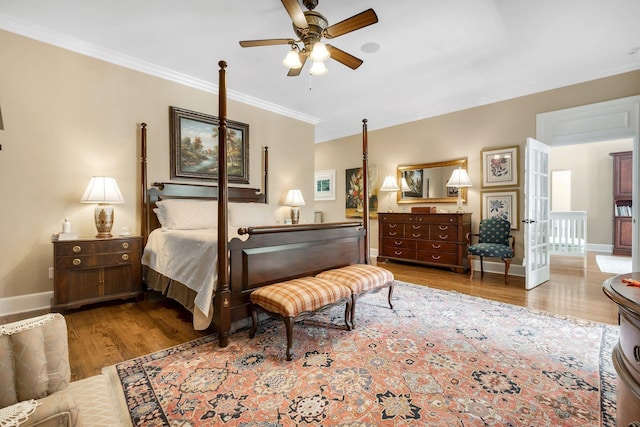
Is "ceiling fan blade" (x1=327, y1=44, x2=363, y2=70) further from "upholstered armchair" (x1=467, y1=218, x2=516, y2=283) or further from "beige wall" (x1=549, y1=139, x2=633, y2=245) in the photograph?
"beige wall" (x1=549, y1=139, x2=633, y2=245)

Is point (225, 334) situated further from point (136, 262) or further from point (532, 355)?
point (532, 355)

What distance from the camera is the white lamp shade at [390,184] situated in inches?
224

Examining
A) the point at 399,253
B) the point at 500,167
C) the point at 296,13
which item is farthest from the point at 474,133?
the point at 296,13

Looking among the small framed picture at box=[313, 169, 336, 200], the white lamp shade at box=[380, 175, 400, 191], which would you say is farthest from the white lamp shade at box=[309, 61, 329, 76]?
the small framed picture at box=[313, 169, 336, 200]

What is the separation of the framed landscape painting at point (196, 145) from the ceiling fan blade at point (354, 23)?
2.50 metres

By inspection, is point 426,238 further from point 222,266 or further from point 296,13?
point 296,13

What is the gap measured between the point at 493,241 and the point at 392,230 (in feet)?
5.36

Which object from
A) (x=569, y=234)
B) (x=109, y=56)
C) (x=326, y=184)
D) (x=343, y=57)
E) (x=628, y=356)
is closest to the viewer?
(x=628, y=356)

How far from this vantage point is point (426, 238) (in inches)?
195

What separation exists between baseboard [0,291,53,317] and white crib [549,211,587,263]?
833cm

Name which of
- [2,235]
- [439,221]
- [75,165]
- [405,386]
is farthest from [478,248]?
[2,235]

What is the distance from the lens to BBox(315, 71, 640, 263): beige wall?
3920 mm

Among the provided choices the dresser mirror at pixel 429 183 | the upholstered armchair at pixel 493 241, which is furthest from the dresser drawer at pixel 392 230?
the upholstered armchair at pixel 493 241

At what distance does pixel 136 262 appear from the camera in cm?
327
